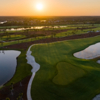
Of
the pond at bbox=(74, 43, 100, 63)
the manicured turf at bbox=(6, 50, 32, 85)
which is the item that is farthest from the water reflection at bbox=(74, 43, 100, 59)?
the manicured turf at bbox=(6, 50, 32, 85)

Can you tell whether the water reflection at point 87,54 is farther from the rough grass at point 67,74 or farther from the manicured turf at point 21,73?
the manicured turf at point 21,73

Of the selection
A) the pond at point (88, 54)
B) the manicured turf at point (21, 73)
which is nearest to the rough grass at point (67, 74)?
the manicured turf at point (21, 73)

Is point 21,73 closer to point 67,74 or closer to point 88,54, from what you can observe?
point 67,74

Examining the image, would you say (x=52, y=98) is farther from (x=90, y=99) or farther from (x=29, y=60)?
(x=29, y=60)

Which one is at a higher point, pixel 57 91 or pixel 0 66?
pixel 57 91

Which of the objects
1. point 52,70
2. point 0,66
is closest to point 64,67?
point 52,70

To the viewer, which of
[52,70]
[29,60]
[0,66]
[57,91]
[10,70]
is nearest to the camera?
[57,91]

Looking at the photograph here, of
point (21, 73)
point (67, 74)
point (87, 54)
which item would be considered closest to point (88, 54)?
point (87, 54)

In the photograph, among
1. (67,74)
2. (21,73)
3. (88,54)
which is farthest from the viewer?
(88,54)
